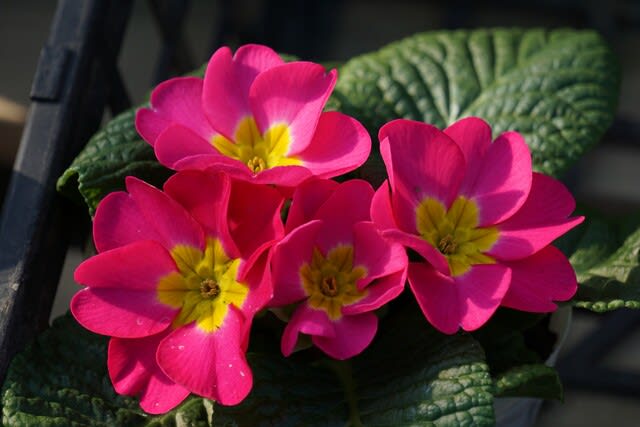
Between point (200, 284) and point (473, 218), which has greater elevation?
point (473, 218)

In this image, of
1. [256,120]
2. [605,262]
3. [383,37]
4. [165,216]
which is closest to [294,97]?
[256,120]

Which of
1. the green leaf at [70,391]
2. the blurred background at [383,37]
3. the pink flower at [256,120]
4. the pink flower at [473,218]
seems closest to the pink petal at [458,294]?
the pink flower at [473,218]

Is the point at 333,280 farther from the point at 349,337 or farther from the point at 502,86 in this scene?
the point at 502,86

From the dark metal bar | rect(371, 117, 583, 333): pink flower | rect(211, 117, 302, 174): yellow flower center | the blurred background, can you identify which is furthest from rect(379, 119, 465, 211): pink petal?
the blurred background

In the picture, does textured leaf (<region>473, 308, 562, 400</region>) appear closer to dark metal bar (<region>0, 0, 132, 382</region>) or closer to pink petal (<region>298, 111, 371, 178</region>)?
pink petal (<region>298, 111, 371, 178</region>)

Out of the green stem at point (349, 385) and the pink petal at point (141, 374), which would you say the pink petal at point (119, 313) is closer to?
the pink petal at point (141, 374)

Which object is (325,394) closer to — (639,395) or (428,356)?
(428,356)

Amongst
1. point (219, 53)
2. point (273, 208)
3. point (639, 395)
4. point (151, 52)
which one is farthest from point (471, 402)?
point (151, 52)
